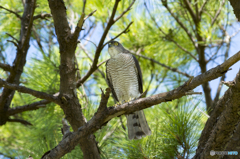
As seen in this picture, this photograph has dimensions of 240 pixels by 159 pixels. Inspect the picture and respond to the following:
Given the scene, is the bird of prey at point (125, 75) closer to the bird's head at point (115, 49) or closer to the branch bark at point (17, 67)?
the bird's head at point (115, 49)

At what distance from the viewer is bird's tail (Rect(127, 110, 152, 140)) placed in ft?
9.90

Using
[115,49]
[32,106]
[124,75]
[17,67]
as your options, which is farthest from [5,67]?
[115,49]

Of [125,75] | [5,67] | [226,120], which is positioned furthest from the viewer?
[125,75]

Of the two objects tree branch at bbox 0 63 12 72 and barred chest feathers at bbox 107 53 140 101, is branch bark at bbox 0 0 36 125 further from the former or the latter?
barred chest feathers at bbox 107 53 140 101

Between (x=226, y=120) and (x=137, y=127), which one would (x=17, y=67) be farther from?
(x=226, y=120)

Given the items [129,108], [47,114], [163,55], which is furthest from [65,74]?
[163,55]

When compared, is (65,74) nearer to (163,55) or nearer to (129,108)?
(129,108)

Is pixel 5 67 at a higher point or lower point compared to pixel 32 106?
higher

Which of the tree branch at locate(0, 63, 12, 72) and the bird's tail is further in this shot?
the bird's tail

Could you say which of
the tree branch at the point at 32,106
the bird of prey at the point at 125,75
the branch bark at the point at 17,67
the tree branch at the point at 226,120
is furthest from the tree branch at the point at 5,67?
the tree branch at the point at 226,120

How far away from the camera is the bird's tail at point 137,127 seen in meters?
3.02

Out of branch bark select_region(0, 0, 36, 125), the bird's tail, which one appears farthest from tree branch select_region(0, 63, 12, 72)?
the bird's tail

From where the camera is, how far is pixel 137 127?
315 centimetres

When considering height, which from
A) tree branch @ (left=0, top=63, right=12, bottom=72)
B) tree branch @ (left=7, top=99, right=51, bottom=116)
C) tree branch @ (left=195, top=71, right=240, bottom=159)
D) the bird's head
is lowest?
tree branch @ (left=195, top=71, right=240, bottom=159)
